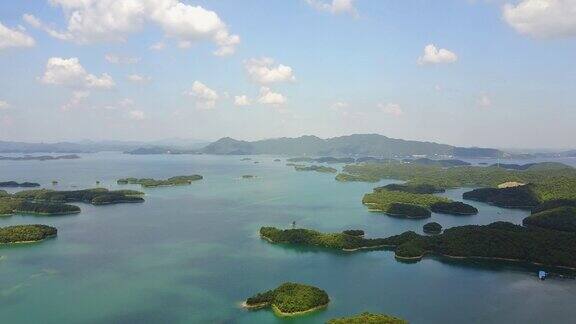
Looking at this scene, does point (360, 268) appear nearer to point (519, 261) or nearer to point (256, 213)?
point (519, 261)

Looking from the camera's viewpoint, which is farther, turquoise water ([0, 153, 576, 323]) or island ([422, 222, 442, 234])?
island ([422, 222, 442, 234])

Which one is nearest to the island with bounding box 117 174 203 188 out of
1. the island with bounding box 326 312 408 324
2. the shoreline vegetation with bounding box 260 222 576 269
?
the shoreline vegetation with bounding box 260 222 576 269

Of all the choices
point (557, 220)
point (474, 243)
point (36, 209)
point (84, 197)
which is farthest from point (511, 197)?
point (36, 209)

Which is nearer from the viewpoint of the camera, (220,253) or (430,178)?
(220,253)

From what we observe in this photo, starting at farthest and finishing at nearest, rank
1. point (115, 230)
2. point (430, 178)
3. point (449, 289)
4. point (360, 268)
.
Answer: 1. point (430, 178)
2. point (115, 230)
3. point (360, 268)
4. point (449, 289)

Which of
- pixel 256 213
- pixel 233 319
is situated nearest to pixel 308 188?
pixel 256 213

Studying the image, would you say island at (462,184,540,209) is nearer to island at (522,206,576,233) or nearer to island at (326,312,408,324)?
island at (522,206,576,233)

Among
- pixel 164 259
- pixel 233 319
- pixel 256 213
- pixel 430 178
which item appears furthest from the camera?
pixel 430 178

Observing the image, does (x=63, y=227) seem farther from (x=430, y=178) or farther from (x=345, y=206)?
(x=430, y=178)
